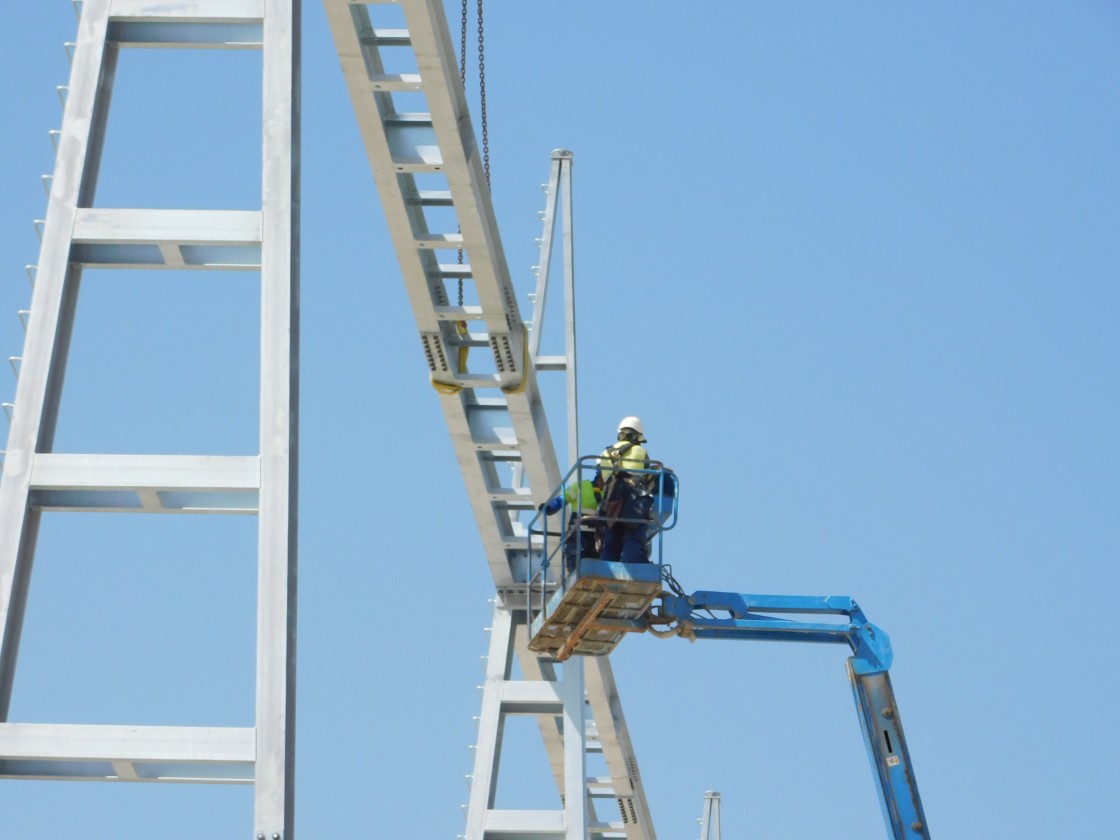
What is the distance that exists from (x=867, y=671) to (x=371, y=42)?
335 inches

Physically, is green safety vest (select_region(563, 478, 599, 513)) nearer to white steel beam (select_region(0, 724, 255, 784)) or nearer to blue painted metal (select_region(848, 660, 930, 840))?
blue painted metal (select_region(848, 660, 930, 840))

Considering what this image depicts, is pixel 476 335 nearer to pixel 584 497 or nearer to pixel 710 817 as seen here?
pixel 584 497

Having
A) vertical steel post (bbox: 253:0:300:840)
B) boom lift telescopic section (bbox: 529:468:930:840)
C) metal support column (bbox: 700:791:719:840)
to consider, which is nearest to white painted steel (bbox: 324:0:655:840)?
boom lift telescopic section (bbox: 529:468:930:840)

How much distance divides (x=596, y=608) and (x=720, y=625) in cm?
180

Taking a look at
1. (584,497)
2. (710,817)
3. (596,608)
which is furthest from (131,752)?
(710,817)

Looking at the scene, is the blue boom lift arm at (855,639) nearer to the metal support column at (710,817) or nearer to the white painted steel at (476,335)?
the white painted steel at (476,335)

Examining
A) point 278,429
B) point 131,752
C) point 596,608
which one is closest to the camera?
point 131,752

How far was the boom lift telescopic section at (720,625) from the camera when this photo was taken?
1827 cm

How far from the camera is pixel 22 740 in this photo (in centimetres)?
992

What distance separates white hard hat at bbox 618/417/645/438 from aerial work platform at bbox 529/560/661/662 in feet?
4.61

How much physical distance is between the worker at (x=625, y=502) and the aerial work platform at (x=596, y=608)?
0.22 metres

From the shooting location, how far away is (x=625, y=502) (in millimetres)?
18172

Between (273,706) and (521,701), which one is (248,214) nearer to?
(273,706)

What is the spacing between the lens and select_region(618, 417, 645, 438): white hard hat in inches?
732
